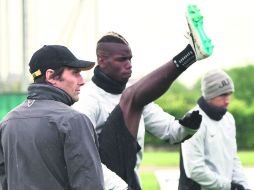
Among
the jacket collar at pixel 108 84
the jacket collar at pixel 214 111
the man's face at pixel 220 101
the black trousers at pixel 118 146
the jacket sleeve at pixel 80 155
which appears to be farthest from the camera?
the man's face at pixel 220 101

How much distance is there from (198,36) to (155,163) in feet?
54.9

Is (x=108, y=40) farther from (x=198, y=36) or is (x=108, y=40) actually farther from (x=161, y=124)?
(x=198, y=36)

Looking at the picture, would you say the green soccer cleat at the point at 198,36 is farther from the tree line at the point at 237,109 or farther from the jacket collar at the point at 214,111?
the tree line at the point at 237,109

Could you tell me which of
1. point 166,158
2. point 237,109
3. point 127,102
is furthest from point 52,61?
point 237,109

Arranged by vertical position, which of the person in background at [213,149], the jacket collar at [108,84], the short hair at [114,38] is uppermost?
the short hair at [114,38]

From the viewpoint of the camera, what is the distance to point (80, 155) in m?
4.06

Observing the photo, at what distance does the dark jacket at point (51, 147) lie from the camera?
4.07 m

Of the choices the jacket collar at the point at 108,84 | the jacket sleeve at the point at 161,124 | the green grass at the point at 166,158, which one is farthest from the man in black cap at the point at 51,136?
the green grass at the point at 166,158

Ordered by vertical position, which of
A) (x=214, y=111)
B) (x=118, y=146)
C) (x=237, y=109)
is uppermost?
(x=118, y=146)

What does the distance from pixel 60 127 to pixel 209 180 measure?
8.49ft

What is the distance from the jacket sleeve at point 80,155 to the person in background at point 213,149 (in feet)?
7.95

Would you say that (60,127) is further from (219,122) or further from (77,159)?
(219,122)

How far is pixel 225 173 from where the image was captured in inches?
261

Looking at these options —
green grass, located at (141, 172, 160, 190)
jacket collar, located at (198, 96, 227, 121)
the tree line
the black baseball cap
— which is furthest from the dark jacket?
Answer: the tree line
